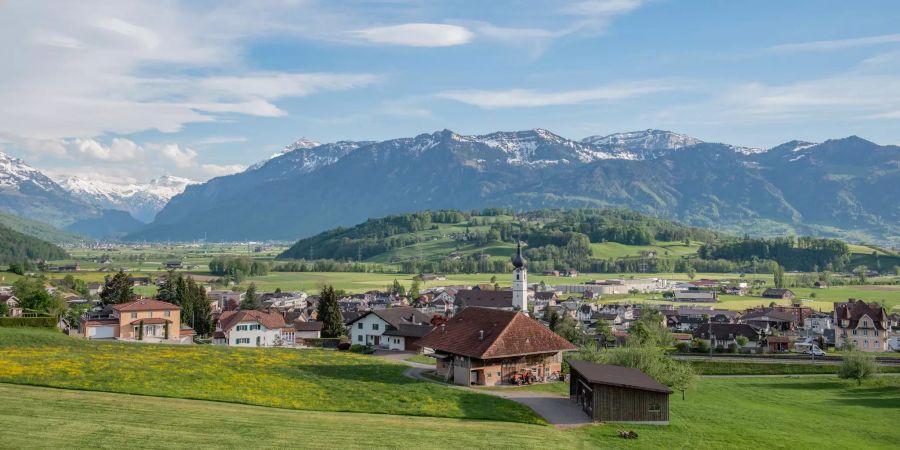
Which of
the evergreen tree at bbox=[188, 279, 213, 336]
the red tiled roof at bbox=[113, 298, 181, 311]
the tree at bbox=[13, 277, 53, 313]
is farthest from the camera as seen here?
the tree at bbox=[13, 277, 53, 313]

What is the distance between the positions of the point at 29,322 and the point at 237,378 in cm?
3121

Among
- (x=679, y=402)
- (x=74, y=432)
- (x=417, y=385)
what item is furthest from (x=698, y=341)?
(x=74, y=432)

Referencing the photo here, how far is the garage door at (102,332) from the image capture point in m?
74.1

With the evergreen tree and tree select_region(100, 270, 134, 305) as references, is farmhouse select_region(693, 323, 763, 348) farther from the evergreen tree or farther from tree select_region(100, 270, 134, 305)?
tree select_region(100, 270, 134, 305)

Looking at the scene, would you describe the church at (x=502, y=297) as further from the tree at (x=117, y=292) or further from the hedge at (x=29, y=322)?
the hedge at (x=29, y=322)

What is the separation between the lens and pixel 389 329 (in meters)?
77.4

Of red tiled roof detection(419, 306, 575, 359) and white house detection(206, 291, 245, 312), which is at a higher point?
red tiled roof detection(419, 306, 575, 359)

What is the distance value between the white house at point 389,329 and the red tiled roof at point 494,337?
16.9 m

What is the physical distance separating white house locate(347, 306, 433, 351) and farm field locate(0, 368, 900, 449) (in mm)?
27990

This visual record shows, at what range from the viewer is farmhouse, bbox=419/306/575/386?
50406 millimetres

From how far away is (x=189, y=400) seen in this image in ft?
122

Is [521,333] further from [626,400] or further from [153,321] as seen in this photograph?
[153,321]

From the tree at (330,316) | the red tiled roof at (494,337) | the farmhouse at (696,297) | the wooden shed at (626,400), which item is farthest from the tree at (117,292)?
the farmhouse at (696,297)

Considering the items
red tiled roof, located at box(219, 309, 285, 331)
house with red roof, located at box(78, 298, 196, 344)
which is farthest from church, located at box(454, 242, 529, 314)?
house with red roof, located at box(78, 298, 196, 344)
